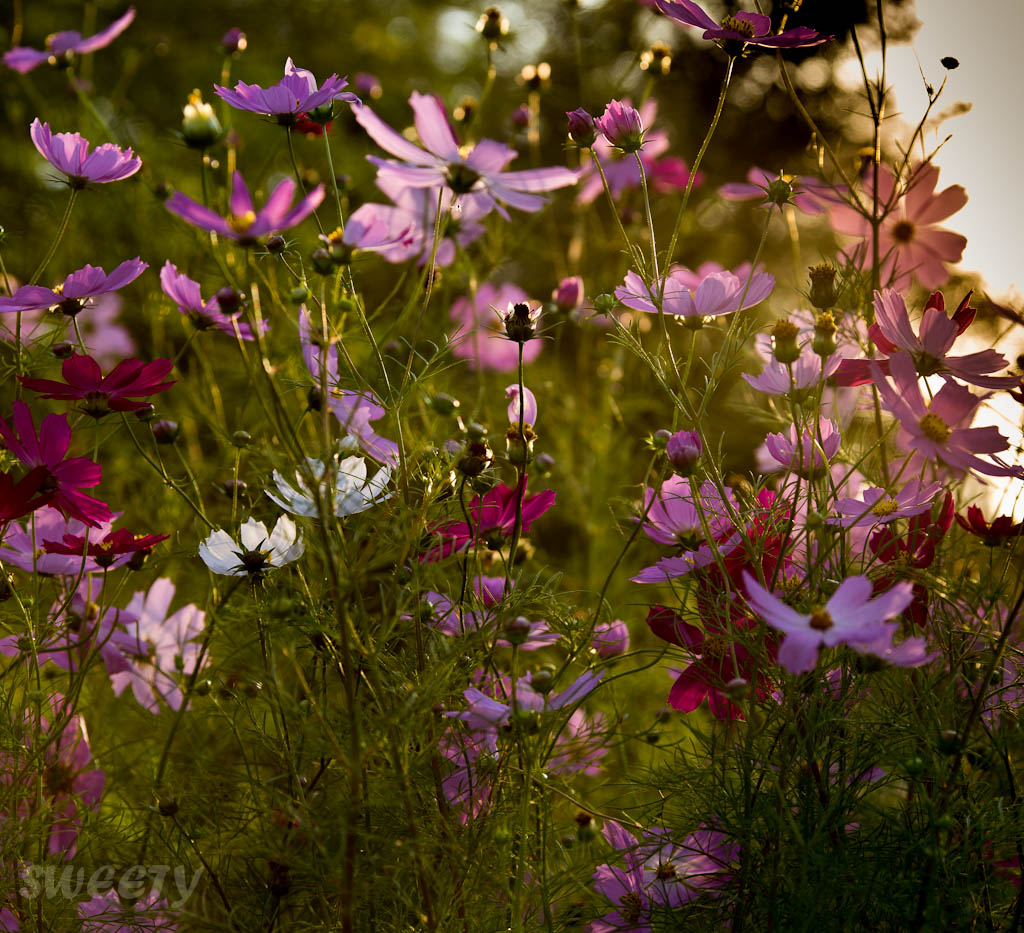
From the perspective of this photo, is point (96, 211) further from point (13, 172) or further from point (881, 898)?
point (881, 898)

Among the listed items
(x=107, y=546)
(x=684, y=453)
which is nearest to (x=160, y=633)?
(x=107, y=546)

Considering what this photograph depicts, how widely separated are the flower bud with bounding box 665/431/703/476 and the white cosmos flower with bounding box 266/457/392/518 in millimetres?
169

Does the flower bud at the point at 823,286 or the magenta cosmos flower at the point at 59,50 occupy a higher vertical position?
the magenta cosmos flower at the point at 59,50

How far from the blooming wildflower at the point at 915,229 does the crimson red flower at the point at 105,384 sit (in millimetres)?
565

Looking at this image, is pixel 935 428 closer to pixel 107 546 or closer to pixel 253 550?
pixel 253 550

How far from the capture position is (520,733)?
0.52 m

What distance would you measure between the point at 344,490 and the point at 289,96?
0.24m

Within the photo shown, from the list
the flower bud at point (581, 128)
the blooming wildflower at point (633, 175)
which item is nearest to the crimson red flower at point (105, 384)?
the flower bud at point (581, 128)

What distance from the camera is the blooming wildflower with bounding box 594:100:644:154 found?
62 centimetres

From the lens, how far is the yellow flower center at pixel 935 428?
55 cm

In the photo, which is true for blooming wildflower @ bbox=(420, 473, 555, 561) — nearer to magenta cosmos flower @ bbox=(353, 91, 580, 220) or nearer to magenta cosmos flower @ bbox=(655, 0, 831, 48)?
magenta cosmos flower @ bbox=(353, 91, 580, 220)

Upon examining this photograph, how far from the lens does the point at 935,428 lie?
56 cm

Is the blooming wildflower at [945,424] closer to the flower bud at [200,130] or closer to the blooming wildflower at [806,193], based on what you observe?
the blooming wildflower at [806,193]

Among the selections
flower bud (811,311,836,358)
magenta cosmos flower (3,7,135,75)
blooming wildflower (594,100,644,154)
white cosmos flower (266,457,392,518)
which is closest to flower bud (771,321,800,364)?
flower bud (811,311,836,358)
